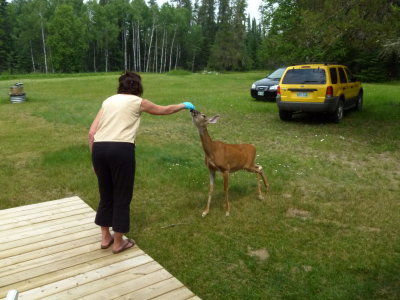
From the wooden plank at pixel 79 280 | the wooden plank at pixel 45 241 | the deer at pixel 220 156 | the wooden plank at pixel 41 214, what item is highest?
the deer at pixel 220 156

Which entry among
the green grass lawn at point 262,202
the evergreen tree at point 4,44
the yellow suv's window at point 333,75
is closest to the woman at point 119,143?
the green grass lawn at point 262,202

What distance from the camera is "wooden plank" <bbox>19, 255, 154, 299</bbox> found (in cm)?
343

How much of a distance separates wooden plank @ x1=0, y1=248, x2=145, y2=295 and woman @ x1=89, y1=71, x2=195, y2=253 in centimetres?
14

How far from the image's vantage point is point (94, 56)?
243 ft

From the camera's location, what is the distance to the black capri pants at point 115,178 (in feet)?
12.6

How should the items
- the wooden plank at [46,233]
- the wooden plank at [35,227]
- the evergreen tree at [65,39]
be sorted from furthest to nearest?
1. the evergreen tree at [65,39]
2. the wooden plank at [35,227]
3. the wooden plank at [46,233]

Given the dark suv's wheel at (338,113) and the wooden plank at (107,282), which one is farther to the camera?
the dark suv's wheel at (338,113)

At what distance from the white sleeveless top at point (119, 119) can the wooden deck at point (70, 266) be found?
1343 mm

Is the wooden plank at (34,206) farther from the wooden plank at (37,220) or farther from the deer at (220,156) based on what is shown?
the deer at (220,156)

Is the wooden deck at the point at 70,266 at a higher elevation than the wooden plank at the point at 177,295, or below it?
below

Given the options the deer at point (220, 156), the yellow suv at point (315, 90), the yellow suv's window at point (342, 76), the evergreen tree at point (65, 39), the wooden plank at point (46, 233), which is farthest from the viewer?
the evergreen tree at point (65, 39)

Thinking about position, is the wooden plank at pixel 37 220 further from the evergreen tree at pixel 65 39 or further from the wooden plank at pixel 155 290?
the evergreen tree at pixel 65 39

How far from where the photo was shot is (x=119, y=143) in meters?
3.85

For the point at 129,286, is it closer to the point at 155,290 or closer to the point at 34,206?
the point at 155,290
